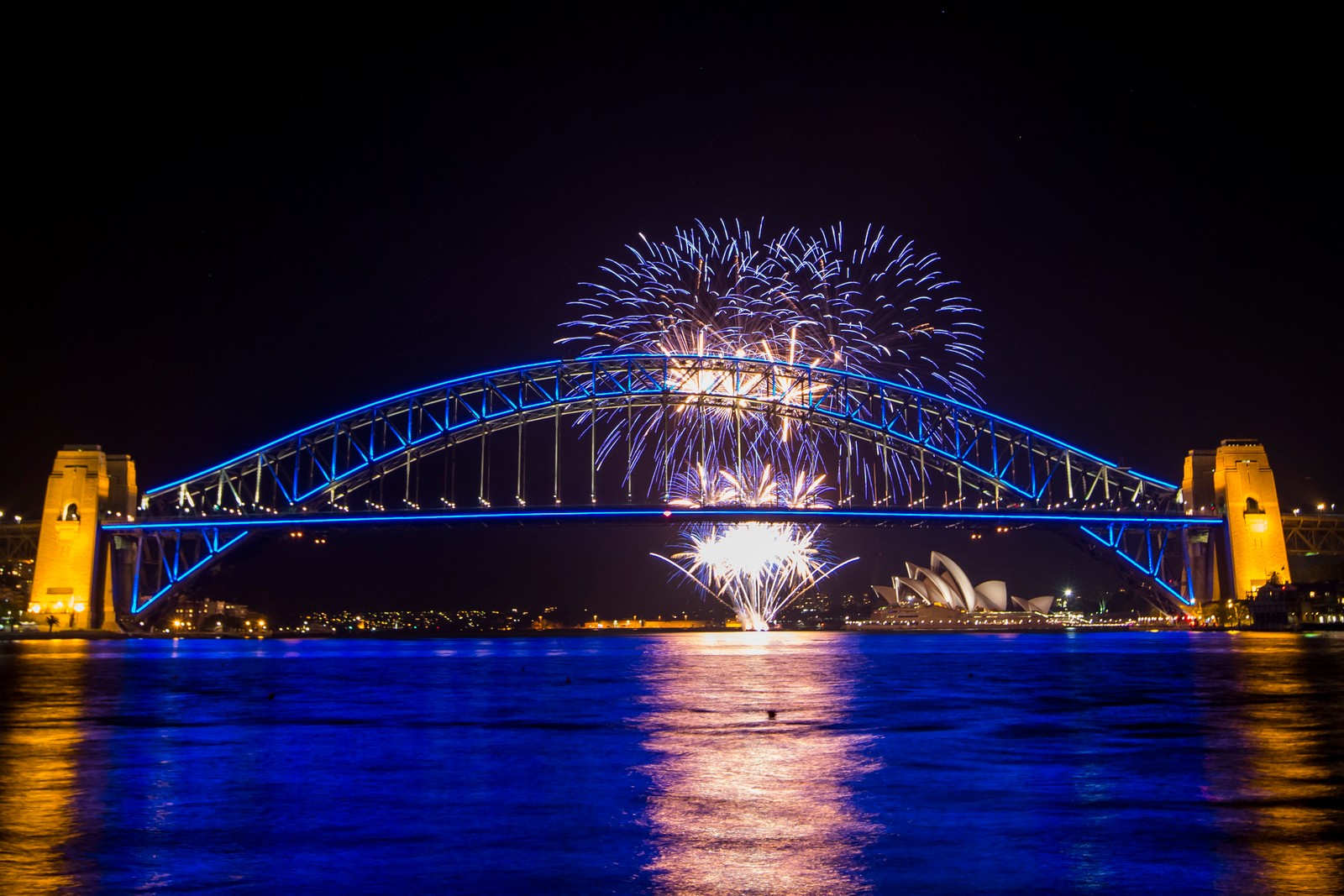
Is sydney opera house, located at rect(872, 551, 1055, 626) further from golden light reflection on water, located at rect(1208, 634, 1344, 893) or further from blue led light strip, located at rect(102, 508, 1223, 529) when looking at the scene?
golden light reflection on water, located at rect(1208, 634, 1344, 893)

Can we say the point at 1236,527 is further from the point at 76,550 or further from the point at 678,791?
the point at 678,791

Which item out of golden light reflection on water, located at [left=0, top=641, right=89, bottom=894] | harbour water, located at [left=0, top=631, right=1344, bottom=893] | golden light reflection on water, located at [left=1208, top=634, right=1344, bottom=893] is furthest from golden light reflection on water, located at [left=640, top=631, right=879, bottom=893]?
golden light reflection on water, located at [left=0, top=641, right=89, bottom=894]

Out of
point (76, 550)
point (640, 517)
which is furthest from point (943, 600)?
point (76, 550)

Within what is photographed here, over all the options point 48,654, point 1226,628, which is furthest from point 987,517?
point 48,654

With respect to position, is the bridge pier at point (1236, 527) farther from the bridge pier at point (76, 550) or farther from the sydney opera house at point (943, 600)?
the bridge pier at point (76, 550)

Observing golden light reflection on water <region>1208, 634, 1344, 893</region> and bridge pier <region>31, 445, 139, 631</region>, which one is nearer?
golden light reflection on water <region>1208, 634, 1344, 893</region>

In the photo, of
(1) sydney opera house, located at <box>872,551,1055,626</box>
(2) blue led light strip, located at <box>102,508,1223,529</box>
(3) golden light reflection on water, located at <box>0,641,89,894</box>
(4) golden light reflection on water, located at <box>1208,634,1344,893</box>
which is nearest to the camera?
(4) golden light reflection on water, located at <box>1208,634,1344,893</box>
